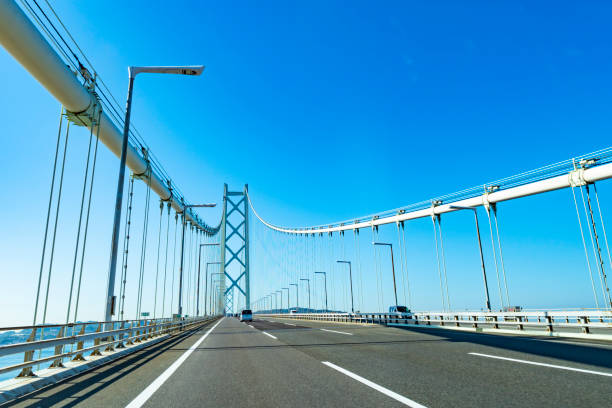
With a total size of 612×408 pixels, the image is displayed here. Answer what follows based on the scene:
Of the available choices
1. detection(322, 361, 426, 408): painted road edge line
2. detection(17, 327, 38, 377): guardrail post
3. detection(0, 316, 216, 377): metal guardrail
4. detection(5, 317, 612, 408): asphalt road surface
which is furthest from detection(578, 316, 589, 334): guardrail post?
detection(17, 327, 38, 377): guardrail post

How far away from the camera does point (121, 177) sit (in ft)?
44.0

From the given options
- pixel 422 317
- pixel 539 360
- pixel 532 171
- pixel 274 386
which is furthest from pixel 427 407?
pixel 422 317

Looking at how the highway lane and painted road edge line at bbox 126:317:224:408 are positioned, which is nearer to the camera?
the highway lane

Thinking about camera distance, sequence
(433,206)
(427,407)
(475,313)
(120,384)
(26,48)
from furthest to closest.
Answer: (433,206) < (475,313) < (26,48) < (120,384) < (427,407)

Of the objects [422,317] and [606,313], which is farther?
[422,317]

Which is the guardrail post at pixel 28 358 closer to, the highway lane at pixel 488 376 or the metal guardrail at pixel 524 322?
the highway lane at pixel 488 376

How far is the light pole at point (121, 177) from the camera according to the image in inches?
477

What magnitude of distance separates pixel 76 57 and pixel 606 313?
1870 cm

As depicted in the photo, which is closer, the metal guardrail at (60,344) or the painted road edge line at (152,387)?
the painted road edge line at (152,387)

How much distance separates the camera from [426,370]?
6812mm

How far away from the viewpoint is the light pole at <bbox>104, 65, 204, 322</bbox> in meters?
12.1

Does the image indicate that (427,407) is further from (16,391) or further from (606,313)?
(606,313)

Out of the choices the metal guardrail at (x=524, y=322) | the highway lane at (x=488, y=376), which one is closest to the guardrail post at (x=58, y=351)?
the highway lane at (x=488, y=376)

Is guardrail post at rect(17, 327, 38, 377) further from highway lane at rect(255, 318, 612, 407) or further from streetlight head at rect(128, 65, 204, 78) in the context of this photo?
streetlight head at rect(128, 65, 204, 78)
